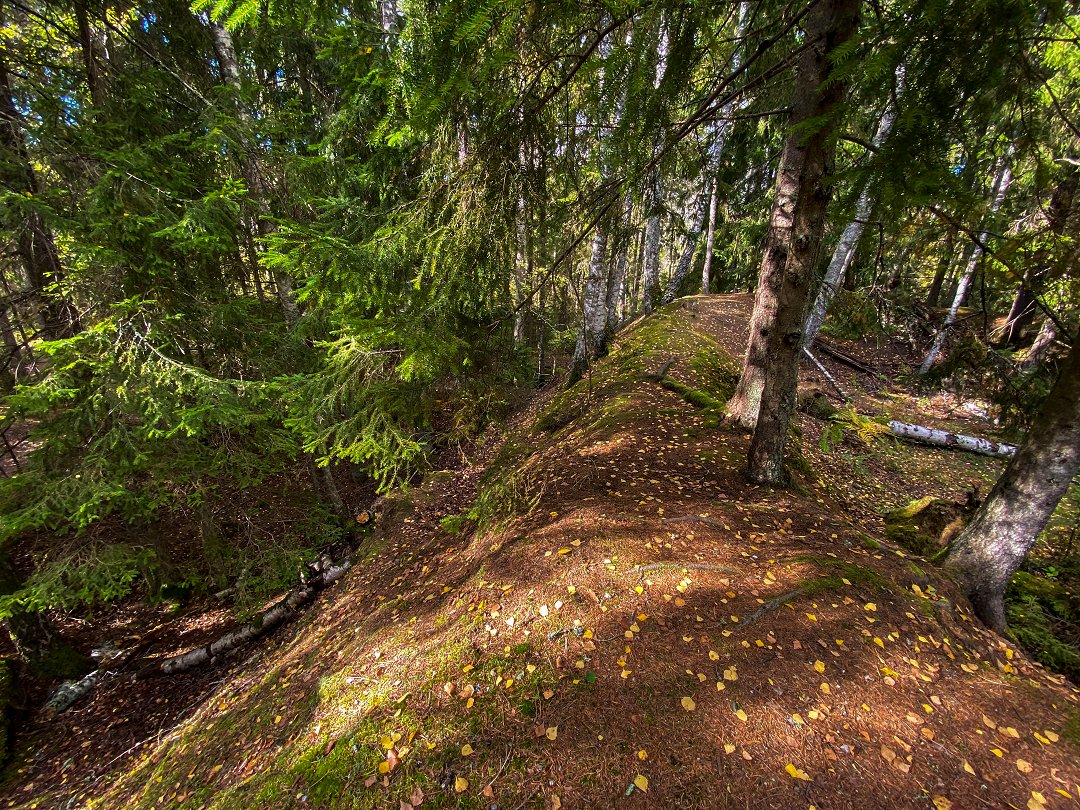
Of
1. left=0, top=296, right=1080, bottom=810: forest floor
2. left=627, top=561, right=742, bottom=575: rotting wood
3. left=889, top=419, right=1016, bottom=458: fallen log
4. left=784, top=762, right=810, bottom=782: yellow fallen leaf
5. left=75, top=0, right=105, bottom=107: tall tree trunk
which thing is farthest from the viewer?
left=889, top=419, right=1016, bottom=458: fallen log

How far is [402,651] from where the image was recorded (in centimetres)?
360

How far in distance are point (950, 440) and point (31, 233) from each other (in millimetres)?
16440

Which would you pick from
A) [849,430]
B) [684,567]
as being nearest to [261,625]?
[684,567]

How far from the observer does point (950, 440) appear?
9031mm

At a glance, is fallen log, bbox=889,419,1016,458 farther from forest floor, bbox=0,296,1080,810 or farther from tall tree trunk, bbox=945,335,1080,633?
tall tree trunk, bbox=945,335,1080,633

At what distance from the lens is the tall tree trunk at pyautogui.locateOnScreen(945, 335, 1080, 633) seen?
329 centimetres

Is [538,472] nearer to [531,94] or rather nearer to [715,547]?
[715,547]

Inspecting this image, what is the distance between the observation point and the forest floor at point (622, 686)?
2.29 m

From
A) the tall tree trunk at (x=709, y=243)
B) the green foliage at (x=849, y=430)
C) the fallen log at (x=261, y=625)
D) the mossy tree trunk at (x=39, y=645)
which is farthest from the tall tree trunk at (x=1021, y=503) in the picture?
the tall tree trunk at (x=709, y=243)

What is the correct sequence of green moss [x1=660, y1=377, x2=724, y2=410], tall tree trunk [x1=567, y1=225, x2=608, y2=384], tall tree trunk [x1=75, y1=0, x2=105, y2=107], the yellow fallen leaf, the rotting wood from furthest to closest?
tall tree trunk [x1=567, y1=225, x2=608, y2=384]
green moss [x1=660, y1=377, x2=724, y2=410]
tall tree trunk [x1=75, y1=0, x2=105, y2=107]
the rotting wood
the yellow fallen leaf

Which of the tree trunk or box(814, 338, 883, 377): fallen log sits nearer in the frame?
the tree trunk

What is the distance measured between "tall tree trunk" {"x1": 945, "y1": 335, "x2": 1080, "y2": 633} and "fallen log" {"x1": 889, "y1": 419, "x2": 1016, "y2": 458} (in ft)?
18.9

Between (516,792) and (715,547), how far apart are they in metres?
2.43

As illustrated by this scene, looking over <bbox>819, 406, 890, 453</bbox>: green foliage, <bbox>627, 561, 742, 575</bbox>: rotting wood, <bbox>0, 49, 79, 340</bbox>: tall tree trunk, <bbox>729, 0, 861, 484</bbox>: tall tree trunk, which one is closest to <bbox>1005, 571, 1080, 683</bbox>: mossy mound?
<bbox>819, 406, 890, 453</bbox>: green foliage
